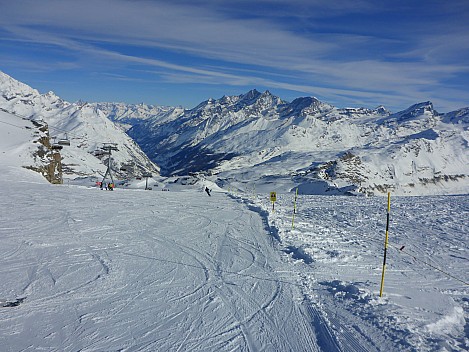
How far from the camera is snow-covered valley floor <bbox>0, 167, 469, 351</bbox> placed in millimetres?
7453

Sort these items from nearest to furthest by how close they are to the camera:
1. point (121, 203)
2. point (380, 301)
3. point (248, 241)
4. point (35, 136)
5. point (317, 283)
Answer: point (380, 301)
point (317, 283)
point (248, 241)
point (121, 203)
point (35, 136)

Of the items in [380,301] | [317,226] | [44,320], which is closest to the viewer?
[44,320]

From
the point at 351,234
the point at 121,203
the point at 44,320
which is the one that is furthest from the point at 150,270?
the point at 121,203

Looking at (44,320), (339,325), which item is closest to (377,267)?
(339,325)

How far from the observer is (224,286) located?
1045 cm

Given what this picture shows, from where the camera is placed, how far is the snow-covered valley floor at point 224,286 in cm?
745

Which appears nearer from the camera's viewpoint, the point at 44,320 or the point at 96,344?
the point at 96,344

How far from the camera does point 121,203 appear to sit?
27.5 meters

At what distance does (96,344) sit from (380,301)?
683 centimetres

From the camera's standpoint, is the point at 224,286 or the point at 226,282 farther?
the point at 226,282

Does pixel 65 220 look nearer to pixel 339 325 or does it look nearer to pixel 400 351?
pixel 339 325

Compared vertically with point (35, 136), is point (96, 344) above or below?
below

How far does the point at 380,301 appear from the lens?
29.8ft

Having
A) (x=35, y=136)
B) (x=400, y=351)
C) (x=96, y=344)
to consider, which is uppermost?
(x=35, y=136)
